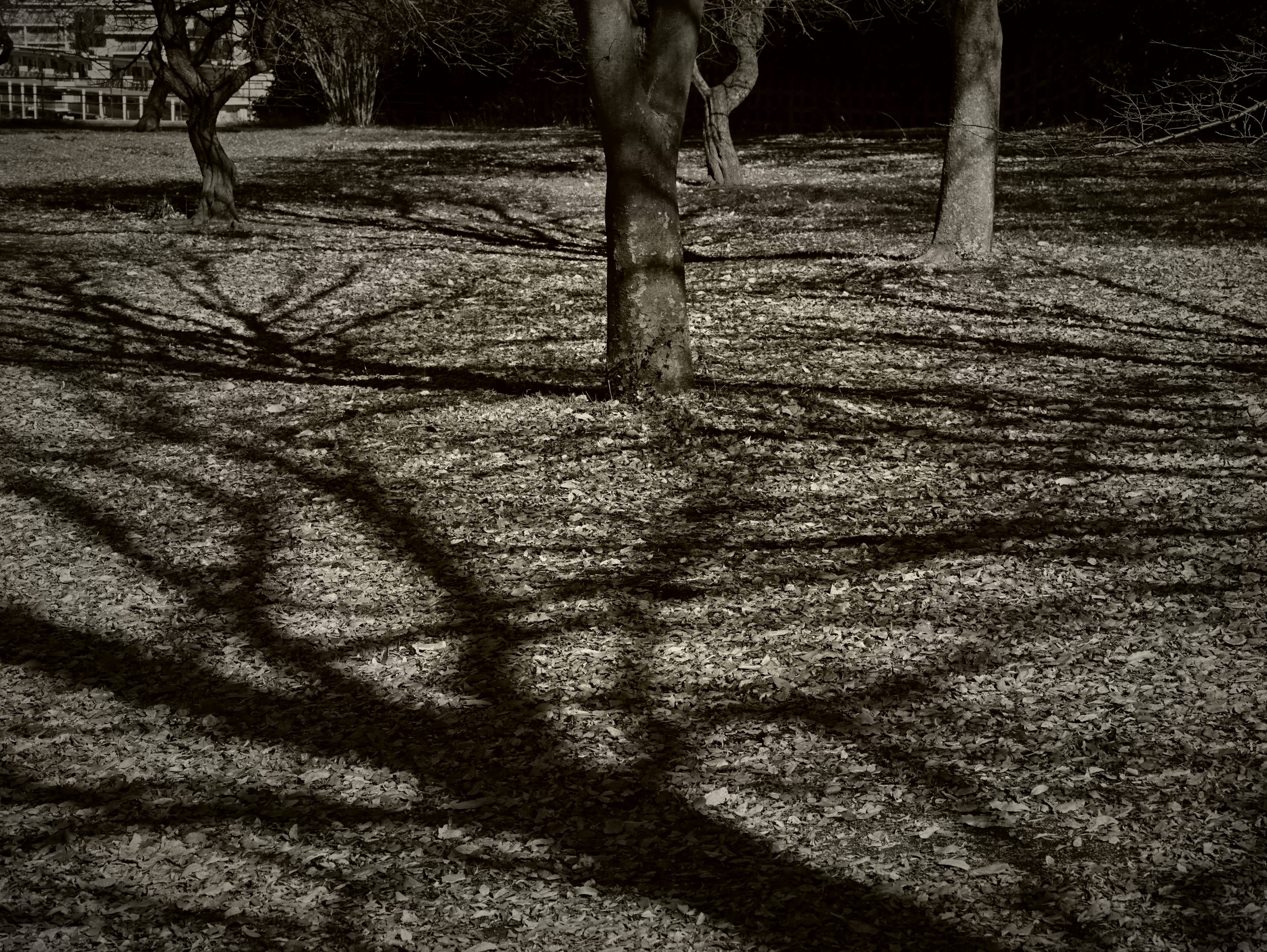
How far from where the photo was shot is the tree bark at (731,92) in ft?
46.3

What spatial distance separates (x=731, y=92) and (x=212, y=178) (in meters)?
6.18

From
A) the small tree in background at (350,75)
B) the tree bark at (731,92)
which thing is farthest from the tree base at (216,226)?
the small tree in background at (350,75)

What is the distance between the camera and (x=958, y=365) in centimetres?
820

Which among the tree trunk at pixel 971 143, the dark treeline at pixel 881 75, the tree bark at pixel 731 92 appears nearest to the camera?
the tree trunk at pixel 971 143

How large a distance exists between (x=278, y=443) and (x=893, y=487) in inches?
134

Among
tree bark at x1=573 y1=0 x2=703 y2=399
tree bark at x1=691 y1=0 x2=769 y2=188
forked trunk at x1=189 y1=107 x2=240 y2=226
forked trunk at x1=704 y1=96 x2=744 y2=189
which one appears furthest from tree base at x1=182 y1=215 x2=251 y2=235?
tree bark at x1=573 y1=0 x2=703 y2=399

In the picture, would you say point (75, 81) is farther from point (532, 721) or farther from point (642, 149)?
point (532, 721)

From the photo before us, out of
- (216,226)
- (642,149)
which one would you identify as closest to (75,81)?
(216,226)

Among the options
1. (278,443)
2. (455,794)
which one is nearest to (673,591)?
(455,794)

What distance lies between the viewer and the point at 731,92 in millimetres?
15273

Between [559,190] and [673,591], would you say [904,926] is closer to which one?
[673,591]

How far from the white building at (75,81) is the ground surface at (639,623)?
64.1 ft

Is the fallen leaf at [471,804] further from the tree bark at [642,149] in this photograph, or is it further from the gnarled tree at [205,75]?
the gnarled tree at [205,75]

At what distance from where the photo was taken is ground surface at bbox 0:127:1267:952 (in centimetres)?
327
